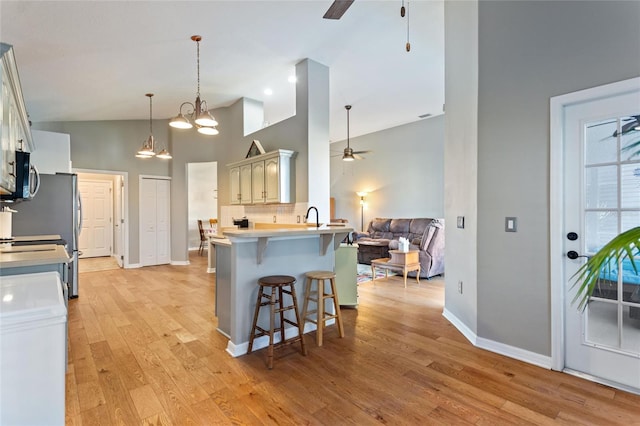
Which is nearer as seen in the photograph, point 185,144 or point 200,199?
point 185,144

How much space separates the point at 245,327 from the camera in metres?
2.71

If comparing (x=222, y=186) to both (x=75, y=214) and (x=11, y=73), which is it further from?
(x=11, y=73)

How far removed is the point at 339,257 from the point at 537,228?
2.07 metres

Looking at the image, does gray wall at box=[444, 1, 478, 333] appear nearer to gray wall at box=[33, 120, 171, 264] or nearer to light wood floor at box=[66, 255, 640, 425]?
light wood floor at box=[66, 255, 640, 425]

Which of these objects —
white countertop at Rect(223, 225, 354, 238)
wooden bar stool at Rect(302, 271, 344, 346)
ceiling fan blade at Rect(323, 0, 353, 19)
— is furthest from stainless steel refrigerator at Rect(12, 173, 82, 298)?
ceiling fan blade at Rect(323, 0, 353, 19)

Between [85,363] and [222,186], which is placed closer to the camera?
[85,363]

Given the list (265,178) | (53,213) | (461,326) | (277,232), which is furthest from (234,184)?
(461,326)

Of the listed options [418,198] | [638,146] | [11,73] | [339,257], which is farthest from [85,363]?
[418,198]

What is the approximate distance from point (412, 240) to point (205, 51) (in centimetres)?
496

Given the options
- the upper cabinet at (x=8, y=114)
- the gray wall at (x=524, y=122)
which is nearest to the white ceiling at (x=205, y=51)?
the upper cabinet at (x=8, y=114)

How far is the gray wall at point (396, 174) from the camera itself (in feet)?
24.7

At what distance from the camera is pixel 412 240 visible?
652 centimetres

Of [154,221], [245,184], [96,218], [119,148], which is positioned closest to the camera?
[245,184]

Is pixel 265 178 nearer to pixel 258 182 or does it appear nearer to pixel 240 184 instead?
pixel 258 182
